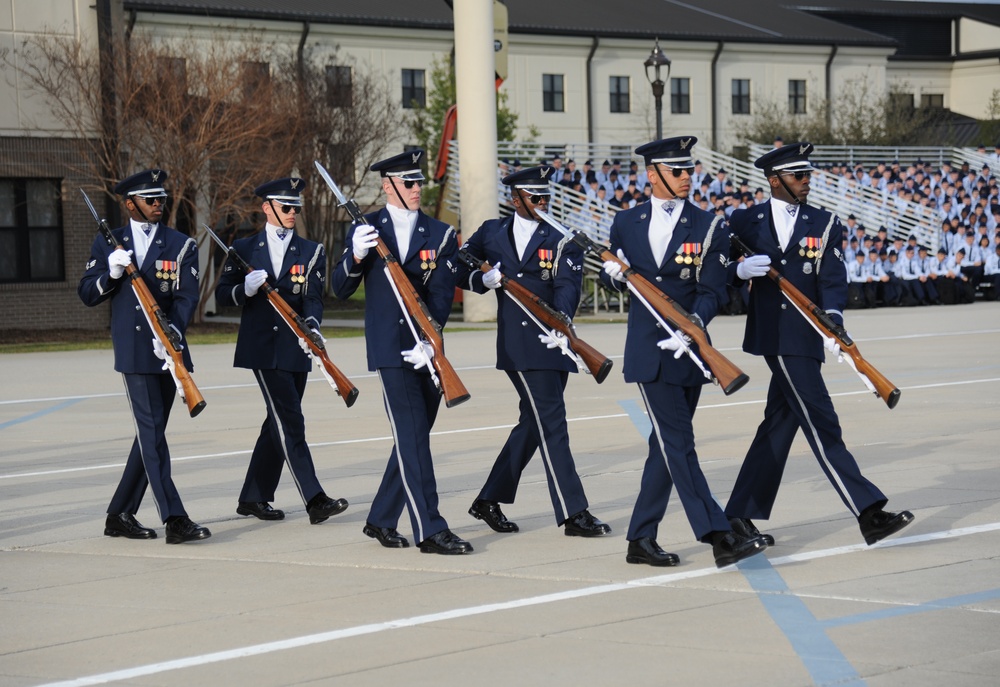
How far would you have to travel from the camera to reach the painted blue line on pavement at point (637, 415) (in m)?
13.9

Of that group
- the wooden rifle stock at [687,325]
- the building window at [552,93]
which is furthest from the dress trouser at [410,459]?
the building window at [552,93]

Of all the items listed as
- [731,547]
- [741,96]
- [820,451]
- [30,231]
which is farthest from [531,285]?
[741,96]

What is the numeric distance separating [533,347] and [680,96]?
55212mm

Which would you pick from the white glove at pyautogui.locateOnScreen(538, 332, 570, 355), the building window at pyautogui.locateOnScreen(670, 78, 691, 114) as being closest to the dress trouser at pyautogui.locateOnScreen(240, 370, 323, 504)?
the white glove at pyautogui.locateOnScreen(538, 332, 570, 355)

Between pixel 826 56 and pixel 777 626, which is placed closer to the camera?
pixel 777 626

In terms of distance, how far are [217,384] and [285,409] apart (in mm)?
10126

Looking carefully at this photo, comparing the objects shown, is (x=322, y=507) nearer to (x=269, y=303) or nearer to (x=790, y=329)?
(x=269, y=303)

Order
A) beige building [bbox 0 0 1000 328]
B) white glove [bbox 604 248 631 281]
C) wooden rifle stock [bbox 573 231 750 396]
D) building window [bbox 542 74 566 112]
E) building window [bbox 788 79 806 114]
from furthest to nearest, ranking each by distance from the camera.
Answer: building window [bbox 788 79 806 114], building window [bbox 542 74 566 112], beige building [bbox 0 0 1000 328], white glove [bbox 604 248 631 281], wooden rifle stock [bbox 573 231 750 396]

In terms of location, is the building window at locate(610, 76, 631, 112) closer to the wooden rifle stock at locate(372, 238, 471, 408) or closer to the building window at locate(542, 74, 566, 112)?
the building window at locate(542, 74, 566, 112)

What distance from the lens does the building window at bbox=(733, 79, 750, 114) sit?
211ft

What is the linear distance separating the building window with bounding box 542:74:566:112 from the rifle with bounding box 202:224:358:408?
51222 mm

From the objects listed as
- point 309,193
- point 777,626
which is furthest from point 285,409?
point 309,193

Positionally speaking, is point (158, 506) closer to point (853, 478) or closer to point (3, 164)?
point (853, 478)

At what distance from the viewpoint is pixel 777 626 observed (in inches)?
256
